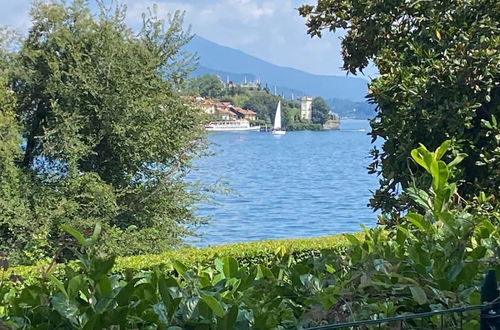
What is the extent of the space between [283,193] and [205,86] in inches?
756

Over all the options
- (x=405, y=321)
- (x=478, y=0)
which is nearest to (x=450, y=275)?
(x=405, y=321)

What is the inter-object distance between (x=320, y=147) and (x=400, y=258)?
71838mm

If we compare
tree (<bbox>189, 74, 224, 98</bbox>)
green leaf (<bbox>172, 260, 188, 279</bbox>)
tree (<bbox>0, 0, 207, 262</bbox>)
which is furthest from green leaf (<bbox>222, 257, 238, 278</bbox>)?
tree (<bbox>189, 74, 224, 98</bbox>)

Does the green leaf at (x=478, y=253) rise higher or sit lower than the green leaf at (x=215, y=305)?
higher

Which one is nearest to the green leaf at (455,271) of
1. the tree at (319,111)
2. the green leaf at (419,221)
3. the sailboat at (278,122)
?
the green leaf at (419,221)

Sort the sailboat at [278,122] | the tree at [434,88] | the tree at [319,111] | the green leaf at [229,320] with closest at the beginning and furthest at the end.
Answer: the green leaf at [229,320], the tree at [434,88], the sailboat at [278,122], the tree at [319,111]

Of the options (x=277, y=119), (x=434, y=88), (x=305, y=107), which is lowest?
(x=277, y=119)

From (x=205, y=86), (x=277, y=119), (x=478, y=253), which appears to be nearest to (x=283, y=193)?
(x=205, y=86)

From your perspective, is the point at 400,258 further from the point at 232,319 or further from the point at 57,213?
the point at 57,213

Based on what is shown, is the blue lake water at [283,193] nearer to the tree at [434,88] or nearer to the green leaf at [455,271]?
the tree at [434,88]

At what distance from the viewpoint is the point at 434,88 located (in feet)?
17.6

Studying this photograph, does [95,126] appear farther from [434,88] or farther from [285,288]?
[285,288]

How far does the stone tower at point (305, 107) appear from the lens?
59444mm

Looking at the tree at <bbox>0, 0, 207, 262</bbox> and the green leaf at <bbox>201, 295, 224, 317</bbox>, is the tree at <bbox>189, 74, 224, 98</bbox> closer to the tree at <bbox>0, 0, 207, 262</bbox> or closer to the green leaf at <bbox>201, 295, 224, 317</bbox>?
the tree at <bbox>0, 0, 207, 262</bbox>
